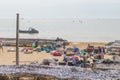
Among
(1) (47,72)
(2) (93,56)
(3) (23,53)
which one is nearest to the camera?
(1) (47,72)

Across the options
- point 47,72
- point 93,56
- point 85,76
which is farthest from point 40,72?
point 93,56

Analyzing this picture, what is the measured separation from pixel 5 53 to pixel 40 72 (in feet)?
61.3

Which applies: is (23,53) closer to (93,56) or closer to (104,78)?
(93,56)

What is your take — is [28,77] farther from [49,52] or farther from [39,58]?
[49,52]

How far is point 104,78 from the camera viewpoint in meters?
13.6

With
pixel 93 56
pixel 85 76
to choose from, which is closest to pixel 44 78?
pixel 85 76

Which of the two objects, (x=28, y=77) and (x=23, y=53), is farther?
(x=23, y=53)

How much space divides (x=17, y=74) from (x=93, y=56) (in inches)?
575

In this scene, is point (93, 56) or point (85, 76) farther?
point (93, 56)

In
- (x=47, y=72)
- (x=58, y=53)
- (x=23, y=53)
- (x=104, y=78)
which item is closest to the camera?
(x=104, y=78)

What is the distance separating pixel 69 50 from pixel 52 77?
17.9 metres

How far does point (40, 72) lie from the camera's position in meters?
14.8

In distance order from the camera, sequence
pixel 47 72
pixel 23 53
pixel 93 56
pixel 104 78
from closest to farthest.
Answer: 1. pixel 104 78
2. pixel 47 72
3. pixel 93 56
4. pixel 23 53

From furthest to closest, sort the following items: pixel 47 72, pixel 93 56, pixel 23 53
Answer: pixel 23 53 → pixel 93 56 → pixel 47 72
